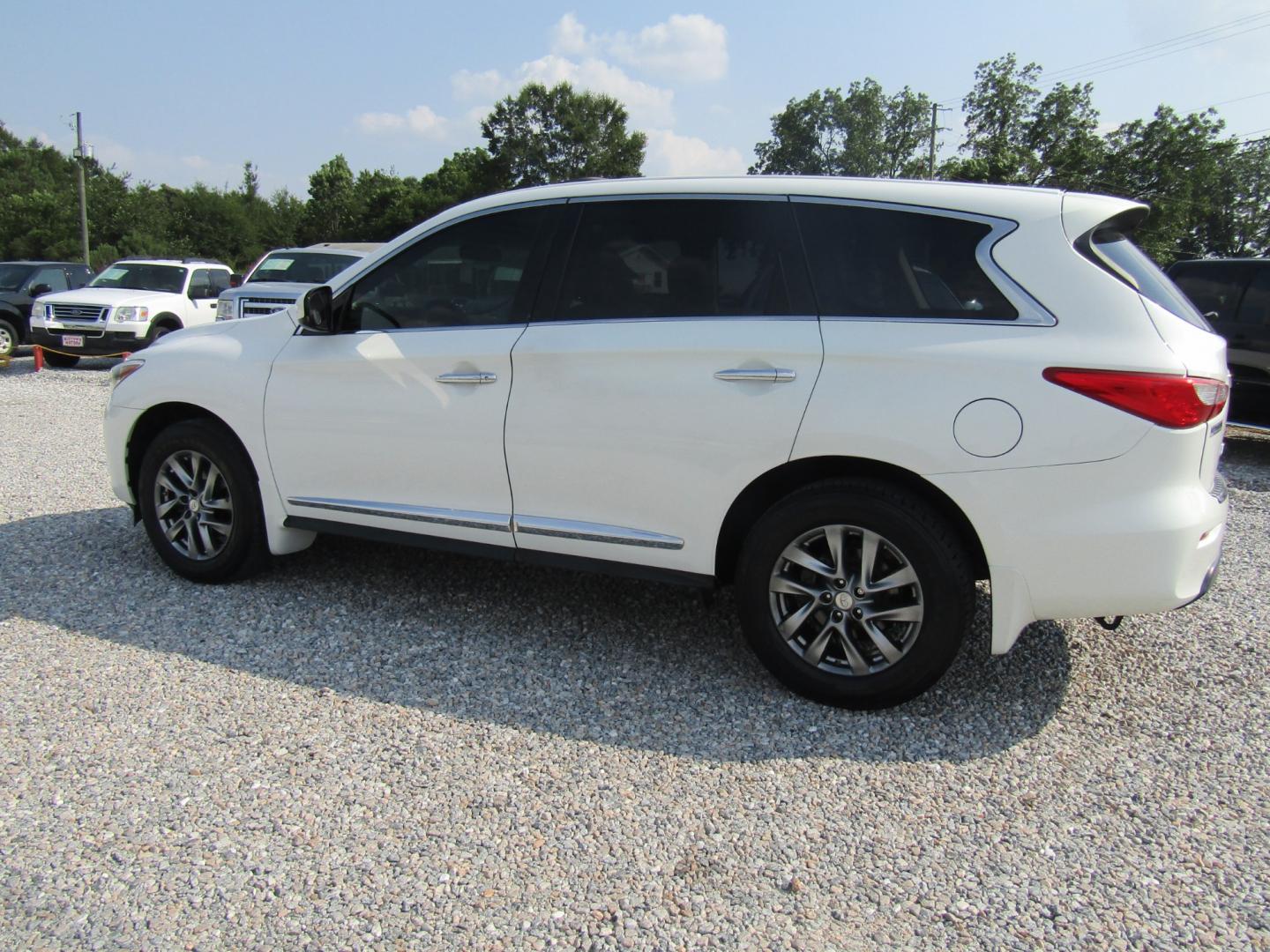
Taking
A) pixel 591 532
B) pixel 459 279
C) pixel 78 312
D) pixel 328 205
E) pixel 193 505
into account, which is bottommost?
pixel 193 505

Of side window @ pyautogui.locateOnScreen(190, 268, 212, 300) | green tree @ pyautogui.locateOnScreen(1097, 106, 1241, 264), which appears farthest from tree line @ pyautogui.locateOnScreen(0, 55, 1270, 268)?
side window @ pyautogui.locateOnScreen(190, 268, 212, 300)

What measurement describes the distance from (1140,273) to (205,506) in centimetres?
420

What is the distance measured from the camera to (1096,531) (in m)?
3.06

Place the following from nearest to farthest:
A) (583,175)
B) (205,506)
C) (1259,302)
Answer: (205,506) → (1259,302) → (583,175)

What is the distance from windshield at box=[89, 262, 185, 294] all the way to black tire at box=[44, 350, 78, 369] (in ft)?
4.35

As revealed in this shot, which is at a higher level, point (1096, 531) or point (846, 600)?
point (1096, 531)

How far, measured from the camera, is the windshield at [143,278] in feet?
51.7

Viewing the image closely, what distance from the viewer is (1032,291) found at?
10.4ft

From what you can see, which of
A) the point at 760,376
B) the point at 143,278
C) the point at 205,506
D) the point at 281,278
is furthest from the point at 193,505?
the point at 143,278

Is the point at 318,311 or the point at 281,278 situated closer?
the point at 318,311

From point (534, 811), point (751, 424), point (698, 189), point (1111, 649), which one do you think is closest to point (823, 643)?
point (751, 424)

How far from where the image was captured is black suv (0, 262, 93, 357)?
16.3 meters

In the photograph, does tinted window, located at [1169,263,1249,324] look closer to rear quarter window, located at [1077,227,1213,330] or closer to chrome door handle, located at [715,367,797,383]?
rear quarter window, located at [1077,227,1213,330]

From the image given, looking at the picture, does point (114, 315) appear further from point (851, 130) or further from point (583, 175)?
point (851, 130)
